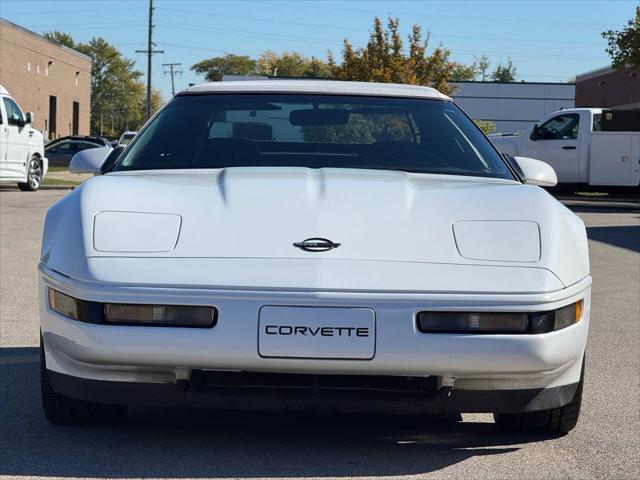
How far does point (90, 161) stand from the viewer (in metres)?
5.39

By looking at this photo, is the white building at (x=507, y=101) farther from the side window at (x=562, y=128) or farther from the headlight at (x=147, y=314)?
the headlight at (x=147, y=314)

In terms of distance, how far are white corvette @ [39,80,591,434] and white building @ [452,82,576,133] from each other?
55769 millimetres

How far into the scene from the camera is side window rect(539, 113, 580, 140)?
24688 mm

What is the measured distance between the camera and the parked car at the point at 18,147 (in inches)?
919

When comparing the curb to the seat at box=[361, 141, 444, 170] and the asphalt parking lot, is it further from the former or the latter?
the seat at box=[361, 141, 444, 170]

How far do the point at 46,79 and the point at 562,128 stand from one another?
37136 mm

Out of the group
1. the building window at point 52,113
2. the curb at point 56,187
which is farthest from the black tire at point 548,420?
the building window at point 52,113

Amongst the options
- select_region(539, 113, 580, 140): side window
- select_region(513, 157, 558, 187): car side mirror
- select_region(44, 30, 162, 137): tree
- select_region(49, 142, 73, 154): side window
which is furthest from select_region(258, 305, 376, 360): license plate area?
select_region(44, 30, 162, 137): tree

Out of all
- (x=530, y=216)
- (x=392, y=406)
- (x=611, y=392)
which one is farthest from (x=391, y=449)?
(x=611, y=392)

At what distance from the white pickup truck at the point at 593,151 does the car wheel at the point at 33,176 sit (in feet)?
35.1

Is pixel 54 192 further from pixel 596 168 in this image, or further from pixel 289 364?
pixel 289 364

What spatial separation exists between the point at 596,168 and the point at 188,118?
20.2 m

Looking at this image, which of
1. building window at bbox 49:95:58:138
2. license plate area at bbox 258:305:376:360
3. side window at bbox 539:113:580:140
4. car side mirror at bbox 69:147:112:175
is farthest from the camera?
building window at bbox 49:95:58:138

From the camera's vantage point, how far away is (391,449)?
4.35 meters
